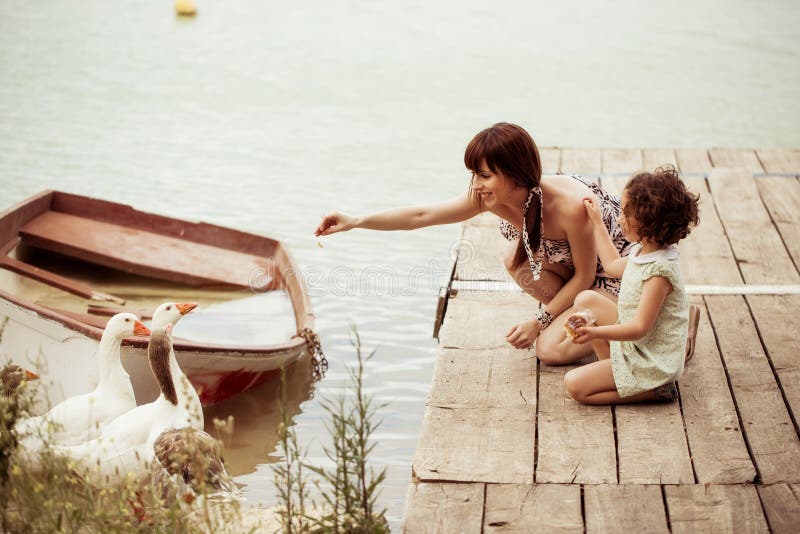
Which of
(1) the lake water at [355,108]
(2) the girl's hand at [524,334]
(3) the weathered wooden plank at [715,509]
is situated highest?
(2) the girl's hand at [524,334]

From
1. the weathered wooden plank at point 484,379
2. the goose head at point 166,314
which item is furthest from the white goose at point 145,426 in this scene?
the weathered wooden plank at point 484,379

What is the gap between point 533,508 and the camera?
330 centimetres

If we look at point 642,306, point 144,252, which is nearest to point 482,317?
point 642,306

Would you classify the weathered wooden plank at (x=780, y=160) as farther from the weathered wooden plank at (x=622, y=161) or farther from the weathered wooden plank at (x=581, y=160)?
the weathered wooden plank at (x=581, y=160)

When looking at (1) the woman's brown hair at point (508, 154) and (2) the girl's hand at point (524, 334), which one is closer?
(1) the woman's brown hair at point (508, 154)

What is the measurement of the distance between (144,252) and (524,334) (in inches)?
152

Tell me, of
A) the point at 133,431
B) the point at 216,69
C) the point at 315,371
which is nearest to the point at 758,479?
the point at 133,431

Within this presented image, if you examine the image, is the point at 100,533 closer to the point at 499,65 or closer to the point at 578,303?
the point at 578,303

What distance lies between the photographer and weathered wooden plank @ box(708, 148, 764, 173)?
7.53m

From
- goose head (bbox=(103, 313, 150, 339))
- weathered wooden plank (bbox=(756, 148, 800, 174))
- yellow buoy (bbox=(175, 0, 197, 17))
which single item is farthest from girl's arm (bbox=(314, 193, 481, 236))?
yellow buoy (bbox=(175, 0, 197, 17))

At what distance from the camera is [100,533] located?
3066 mm

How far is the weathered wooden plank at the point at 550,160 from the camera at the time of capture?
23.6ft

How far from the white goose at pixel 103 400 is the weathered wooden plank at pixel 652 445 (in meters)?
2.32

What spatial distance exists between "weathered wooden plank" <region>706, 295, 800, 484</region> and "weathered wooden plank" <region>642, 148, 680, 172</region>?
Result: 8.64 ft
